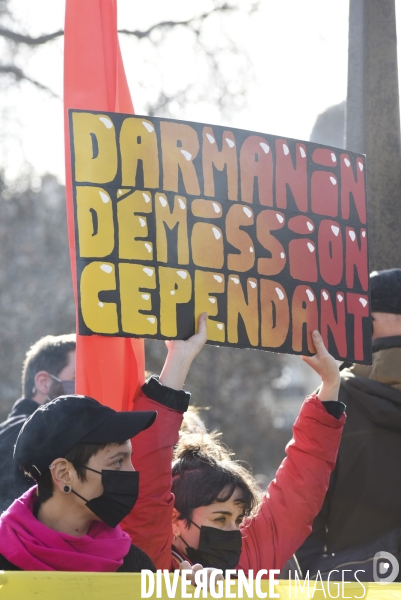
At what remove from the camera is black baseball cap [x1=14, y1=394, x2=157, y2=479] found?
2.47 metres

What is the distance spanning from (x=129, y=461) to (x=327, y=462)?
0.81 m

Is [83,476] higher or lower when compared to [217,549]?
higher

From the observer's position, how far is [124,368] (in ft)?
10.4

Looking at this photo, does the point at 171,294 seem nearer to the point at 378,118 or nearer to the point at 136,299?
the point at 136,299

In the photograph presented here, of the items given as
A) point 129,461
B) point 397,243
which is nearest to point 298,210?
point 129,461

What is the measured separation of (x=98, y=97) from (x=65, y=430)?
1.28 m

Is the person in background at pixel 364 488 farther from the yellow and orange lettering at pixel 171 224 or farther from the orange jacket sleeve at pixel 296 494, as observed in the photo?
the yellow and orange lettering at pixel 171 224

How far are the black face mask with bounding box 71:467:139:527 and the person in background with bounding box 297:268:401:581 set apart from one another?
1.11m

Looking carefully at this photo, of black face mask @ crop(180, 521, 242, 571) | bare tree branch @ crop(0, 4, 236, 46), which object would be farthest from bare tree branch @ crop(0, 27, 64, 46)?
black face mask @ crop(180, 521, 242, 571)

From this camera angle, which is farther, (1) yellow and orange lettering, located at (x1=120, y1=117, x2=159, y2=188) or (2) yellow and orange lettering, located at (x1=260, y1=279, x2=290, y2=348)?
(2) yellow and orange lettering, located at (x1=260, y1=279, x2=290, y2=348)

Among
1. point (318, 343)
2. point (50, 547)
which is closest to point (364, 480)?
point (318, 343)

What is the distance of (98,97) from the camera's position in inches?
128

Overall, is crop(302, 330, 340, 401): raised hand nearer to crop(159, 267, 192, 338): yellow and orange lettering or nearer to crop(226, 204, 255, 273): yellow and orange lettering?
crop(226, 204, 255, 273): yellow and orange lettering

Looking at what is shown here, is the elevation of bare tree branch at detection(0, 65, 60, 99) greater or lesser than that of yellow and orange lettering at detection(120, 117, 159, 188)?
greater
